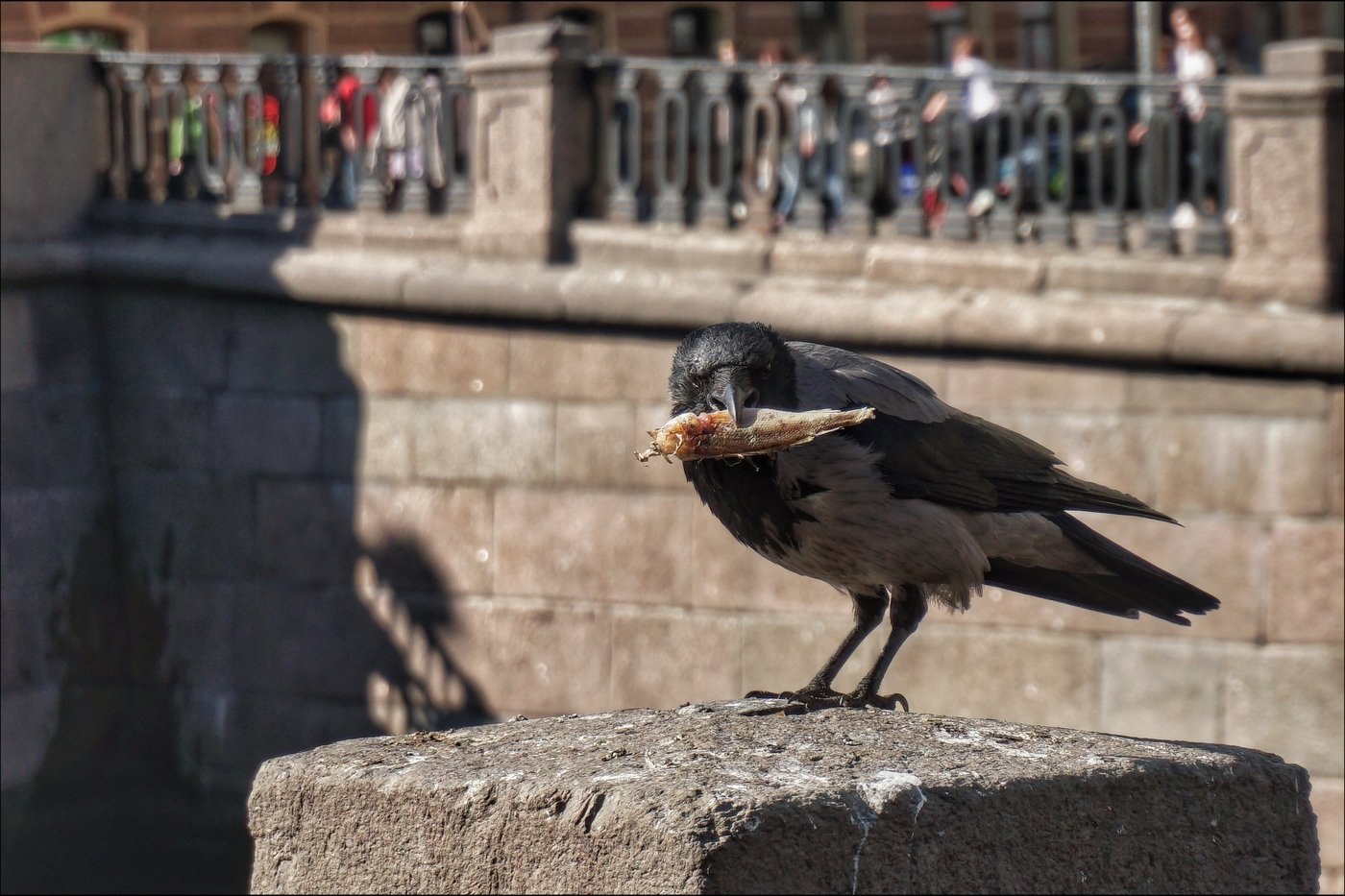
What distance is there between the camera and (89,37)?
660 inches

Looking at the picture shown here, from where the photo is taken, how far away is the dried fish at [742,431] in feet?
13.4

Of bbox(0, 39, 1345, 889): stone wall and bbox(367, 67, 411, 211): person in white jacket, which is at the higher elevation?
bbox(367, 67, 411, 211): person in white jacket

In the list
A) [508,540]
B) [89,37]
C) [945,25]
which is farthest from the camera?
[945,25]

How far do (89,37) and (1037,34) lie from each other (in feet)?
29.9

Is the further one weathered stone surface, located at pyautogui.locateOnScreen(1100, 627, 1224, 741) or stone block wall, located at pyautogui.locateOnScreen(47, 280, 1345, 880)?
weathered stone surface, located at pyautogui.locateOnScreen(1100, 627, 1224, 741)

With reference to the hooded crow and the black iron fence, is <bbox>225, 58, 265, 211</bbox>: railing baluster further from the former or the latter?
the hooded crow

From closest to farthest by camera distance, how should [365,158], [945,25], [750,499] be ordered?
[750,499], [365,158], [945,25]

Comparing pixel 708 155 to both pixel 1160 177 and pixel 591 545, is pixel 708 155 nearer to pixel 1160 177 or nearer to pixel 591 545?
pixel 591 545

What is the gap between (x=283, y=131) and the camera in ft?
34.5

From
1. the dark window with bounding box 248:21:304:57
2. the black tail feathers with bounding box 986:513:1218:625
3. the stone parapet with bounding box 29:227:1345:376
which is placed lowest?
the black tail feathers with bounding box 986:513:1218:625

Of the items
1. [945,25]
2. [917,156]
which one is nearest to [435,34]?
[945,25]

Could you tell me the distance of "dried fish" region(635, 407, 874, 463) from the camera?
4074 millimetres

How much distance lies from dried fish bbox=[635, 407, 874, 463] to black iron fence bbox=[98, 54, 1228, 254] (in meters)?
5.00

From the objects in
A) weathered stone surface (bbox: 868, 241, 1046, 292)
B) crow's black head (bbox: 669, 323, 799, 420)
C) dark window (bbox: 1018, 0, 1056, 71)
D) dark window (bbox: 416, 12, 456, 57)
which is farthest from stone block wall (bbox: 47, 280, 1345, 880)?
dark window (bbox: 1018, 0, 1056, 71)
